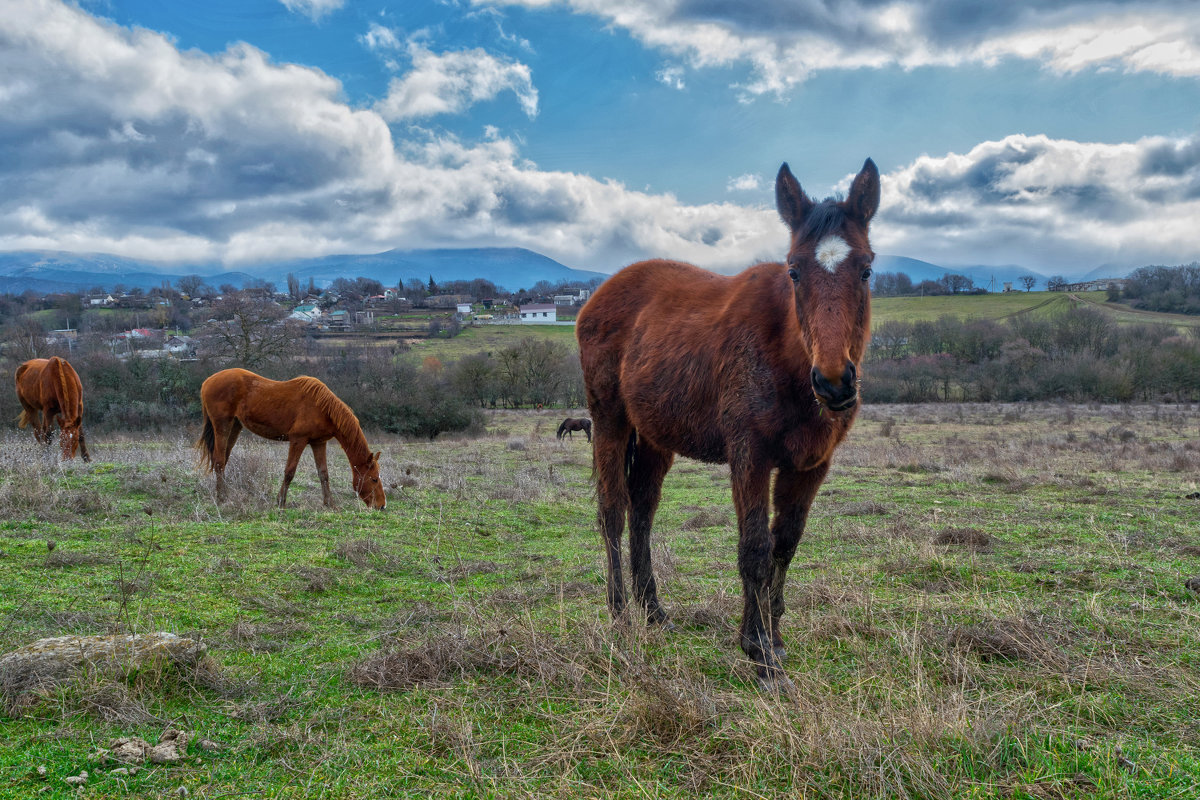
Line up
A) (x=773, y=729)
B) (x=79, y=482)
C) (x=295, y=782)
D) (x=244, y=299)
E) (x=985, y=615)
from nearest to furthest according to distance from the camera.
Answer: (x=295, y=782)
(x=773, y=729)
(x=985, y=615)
(x=79, y=482)
(x=244, y=299)

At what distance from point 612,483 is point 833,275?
8.55 feet

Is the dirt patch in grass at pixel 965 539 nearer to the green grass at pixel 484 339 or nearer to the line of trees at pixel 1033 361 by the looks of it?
the line of trees at pixel 1033 361

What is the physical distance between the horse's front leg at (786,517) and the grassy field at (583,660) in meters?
0.36

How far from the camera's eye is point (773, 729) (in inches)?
115

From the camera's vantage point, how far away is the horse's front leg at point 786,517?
4262mm

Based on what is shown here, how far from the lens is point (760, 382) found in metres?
4.02

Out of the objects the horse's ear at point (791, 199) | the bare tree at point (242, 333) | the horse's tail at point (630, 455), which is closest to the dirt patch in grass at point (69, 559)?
the horse's tail at point (630, 455)

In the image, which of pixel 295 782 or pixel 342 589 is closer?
pixel 295 782

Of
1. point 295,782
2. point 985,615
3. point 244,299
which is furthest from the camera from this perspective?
point 244,299

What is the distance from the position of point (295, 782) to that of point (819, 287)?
356cm

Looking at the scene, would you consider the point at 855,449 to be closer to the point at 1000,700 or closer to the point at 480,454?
the point at 480,454

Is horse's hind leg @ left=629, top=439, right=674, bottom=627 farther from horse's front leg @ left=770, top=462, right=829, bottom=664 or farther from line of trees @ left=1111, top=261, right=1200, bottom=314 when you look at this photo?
line of trees @ left=1111, top=261, right=1200, bottom=314

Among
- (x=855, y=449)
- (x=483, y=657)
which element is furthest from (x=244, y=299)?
(x=483, y=657)

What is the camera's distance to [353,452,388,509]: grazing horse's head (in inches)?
416
